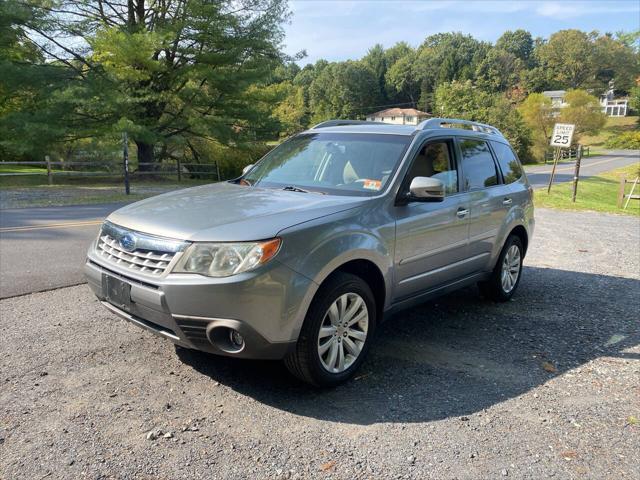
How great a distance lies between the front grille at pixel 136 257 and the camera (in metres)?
3.17

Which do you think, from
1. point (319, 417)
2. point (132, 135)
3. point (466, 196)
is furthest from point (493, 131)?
point (132, 135)

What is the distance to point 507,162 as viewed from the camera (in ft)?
19.3

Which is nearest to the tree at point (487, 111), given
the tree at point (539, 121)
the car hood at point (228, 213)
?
the tree at point (539, 121)

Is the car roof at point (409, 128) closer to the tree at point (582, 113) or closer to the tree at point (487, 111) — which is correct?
the tree at point (487, 111)

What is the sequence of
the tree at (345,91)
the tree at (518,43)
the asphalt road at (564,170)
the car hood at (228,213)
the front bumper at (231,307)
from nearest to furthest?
the front bumper at (231,307) < the car hood at (228,213) < the asphalt road at (564,170) < the tree at (345,91) < the tree at (518,43)

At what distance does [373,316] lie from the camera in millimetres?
3809

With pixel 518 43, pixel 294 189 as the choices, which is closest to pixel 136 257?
pixel 294 189

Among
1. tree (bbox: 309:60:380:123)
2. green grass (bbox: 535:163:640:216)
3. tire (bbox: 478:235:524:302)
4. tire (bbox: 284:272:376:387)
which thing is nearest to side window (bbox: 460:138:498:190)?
tire (bbox: 478:235:524:302)

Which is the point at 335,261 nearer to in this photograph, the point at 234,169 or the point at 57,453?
the point at 57,453

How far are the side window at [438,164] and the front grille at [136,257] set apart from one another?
215 cm

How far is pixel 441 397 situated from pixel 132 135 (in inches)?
797

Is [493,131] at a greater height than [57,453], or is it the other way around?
[493,131]

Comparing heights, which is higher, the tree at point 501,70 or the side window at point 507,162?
the tree at point 501,70

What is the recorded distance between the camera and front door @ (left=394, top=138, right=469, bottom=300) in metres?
4.08
